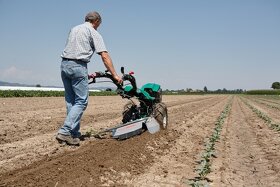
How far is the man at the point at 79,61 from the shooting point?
6.05 meters

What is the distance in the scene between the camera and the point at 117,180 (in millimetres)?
4574

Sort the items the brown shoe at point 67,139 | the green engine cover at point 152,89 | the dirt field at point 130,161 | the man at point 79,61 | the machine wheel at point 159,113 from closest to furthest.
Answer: the dirt field at point 130,161 < the man at point 79,61 < the brown shoe at point 67,139 < the machine wheel at point 159,113 < the green engine cover at point 152,89

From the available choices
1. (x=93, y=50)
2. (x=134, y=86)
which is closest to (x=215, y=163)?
(x=134, y=86)

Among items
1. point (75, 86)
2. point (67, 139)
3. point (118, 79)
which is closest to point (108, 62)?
point (118, 79)

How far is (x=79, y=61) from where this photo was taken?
19.9ft

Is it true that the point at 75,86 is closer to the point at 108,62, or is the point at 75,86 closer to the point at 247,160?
the point at 108,62

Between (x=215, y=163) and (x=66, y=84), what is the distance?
2.81m

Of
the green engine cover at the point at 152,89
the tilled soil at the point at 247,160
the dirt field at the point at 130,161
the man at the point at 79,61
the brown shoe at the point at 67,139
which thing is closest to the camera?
the dirt field at the point at 130,161

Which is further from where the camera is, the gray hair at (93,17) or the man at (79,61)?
the gray hair at (93,17)

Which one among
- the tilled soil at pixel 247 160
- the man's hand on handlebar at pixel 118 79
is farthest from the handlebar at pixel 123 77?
the tilled soil at pixel 247 160

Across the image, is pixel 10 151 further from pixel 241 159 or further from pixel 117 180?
pixel 241 159

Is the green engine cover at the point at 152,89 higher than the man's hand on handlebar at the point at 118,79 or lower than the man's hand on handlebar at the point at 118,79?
lower

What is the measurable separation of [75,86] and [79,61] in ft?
1.36

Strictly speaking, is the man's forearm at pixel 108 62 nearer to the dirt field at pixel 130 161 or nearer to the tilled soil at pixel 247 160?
the dirt field at pixel 130 161
